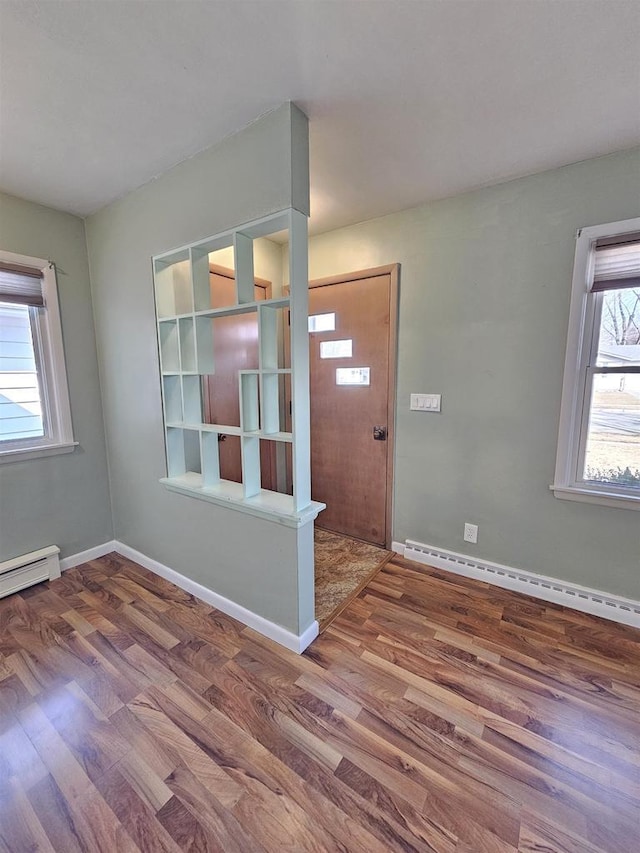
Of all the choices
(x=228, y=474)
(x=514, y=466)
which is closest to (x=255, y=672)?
(x=228, y=474)

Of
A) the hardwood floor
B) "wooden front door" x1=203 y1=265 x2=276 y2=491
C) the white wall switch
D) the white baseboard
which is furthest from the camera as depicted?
"wooden front door" x1=203 y1=265 x2=276 y2=491

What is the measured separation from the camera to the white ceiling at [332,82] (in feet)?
3.35

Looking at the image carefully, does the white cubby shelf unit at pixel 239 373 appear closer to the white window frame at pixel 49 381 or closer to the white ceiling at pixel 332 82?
the white ceiling at pixel 332 82

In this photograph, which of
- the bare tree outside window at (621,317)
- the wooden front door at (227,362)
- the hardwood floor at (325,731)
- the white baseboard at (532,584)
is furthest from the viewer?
the wooden front door at (227,362)

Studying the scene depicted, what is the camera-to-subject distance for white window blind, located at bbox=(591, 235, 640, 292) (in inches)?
64.9

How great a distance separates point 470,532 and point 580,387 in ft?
3.58

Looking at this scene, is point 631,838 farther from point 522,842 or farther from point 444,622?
point 444,622

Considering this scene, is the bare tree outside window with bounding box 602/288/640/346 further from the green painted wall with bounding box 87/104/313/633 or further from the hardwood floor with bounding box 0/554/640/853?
the green painted wall with bounding box 87/104/313/633

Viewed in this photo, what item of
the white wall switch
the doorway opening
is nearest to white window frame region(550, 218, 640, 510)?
the white wall switch

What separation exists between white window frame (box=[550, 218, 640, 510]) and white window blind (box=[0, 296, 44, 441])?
3.22 metres

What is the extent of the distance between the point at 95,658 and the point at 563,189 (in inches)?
132

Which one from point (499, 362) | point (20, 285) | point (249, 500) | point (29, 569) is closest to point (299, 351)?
point (249, 500)

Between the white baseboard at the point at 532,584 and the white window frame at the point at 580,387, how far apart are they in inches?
20.8

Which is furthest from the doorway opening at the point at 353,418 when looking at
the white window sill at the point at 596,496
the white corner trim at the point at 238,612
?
the white window sill at the point at 596,496
